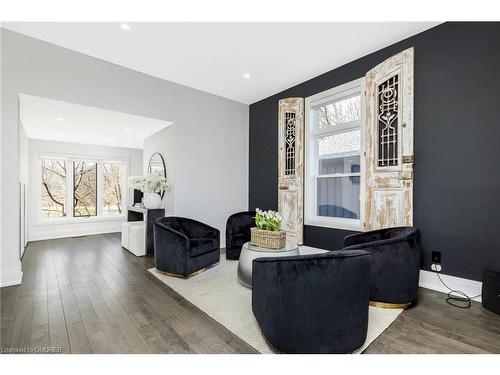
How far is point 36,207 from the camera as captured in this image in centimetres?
554

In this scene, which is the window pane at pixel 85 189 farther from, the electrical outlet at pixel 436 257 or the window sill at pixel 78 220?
the electrical outlet at pixel 436 257

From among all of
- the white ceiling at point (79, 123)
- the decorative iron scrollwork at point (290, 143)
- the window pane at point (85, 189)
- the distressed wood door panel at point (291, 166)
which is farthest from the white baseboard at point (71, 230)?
the decorative iron scrollwork at point (290, 143)

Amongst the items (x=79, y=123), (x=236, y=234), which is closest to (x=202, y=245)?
(x=236, y=234)

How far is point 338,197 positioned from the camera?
3840 mm

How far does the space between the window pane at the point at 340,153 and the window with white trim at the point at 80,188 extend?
5577 mm

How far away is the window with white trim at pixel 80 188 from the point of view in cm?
589

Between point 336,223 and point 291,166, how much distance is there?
1.31m

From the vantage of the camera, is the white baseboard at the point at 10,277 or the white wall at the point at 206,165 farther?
the white wall at the point at 206,165

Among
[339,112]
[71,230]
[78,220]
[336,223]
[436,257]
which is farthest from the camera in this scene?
[78,220]

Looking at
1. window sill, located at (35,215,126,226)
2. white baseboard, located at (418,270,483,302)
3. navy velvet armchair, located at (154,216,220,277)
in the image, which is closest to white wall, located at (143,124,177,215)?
navy velvet armchair, located at (154,216,220,277)

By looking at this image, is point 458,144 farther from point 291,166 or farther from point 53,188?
point 53,188

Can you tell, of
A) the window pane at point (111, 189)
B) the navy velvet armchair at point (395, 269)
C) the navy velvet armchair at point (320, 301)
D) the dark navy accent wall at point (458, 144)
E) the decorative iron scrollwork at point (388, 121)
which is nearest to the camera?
the navy velvet armchair at point (320, 301)

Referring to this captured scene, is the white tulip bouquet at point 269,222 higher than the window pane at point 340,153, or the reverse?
the window pane at point 340,153
